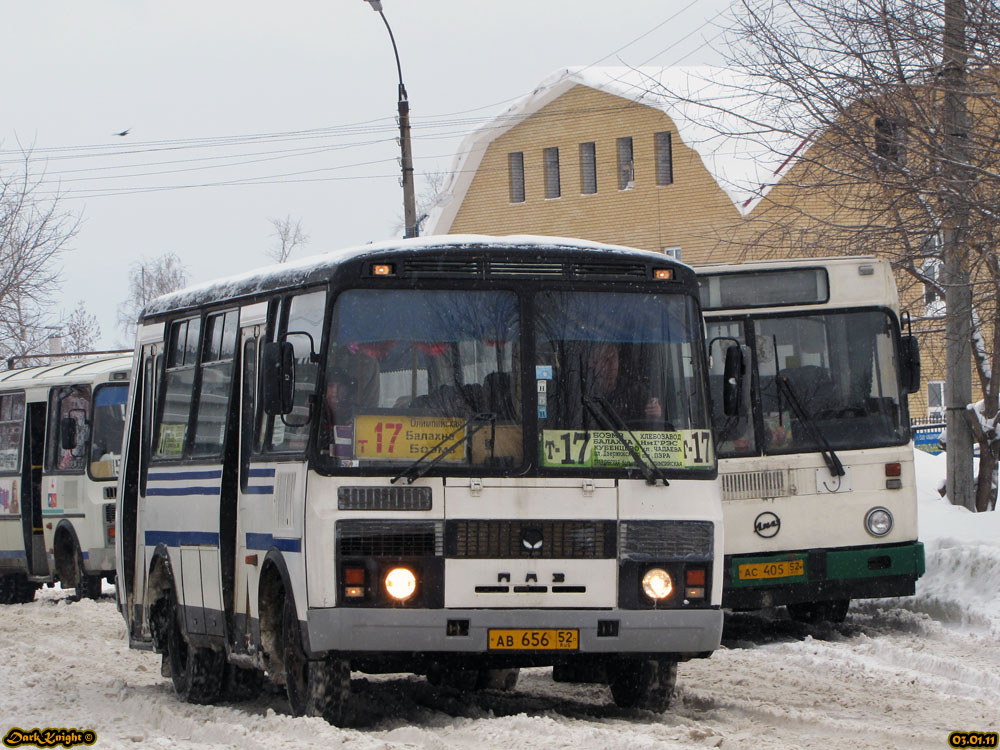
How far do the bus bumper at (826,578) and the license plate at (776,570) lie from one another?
14mm

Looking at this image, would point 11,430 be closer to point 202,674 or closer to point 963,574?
point 202,674

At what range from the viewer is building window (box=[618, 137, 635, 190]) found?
162ft

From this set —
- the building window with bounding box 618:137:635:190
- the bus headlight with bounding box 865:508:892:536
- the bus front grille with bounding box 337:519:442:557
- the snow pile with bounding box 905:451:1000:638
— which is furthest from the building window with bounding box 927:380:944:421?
the bus front grille with bounding box 337:519:442:557

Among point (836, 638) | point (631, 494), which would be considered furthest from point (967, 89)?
point (631, 494)

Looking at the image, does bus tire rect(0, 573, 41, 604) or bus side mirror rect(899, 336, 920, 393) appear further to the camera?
bus tire rect(0, 573, 41, 604)

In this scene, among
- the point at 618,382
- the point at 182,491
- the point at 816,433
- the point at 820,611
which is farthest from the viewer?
the point at 820,611

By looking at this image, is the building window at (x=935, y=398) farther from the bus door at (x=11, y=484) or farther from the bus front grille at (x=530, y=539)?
the bus front grille at (x=530, y=539)

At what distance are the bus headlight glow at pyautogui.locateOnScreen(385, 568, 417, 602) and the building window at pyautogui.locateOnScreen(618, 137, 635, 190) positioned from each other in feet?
133

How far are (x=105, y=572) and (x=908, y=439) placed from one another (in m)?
11.2

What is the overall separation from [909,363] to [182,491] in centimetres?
591

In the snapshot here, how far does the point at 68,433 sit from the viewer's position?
72.2 feet

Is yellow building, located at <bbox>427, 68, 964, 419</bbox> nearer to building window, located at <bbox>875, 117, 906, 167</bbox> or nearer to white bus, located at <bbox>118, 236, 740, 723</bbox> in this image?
building window, located at <bbox>875, 117, 906, 167</bbox>

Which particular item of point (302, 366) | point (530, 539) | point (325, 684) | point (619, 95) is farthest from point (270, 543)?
point (619, 95)

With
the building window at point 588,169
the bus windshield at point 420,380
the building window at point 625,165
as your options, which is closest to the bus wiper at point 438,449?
the bus windshield at point 420,380
